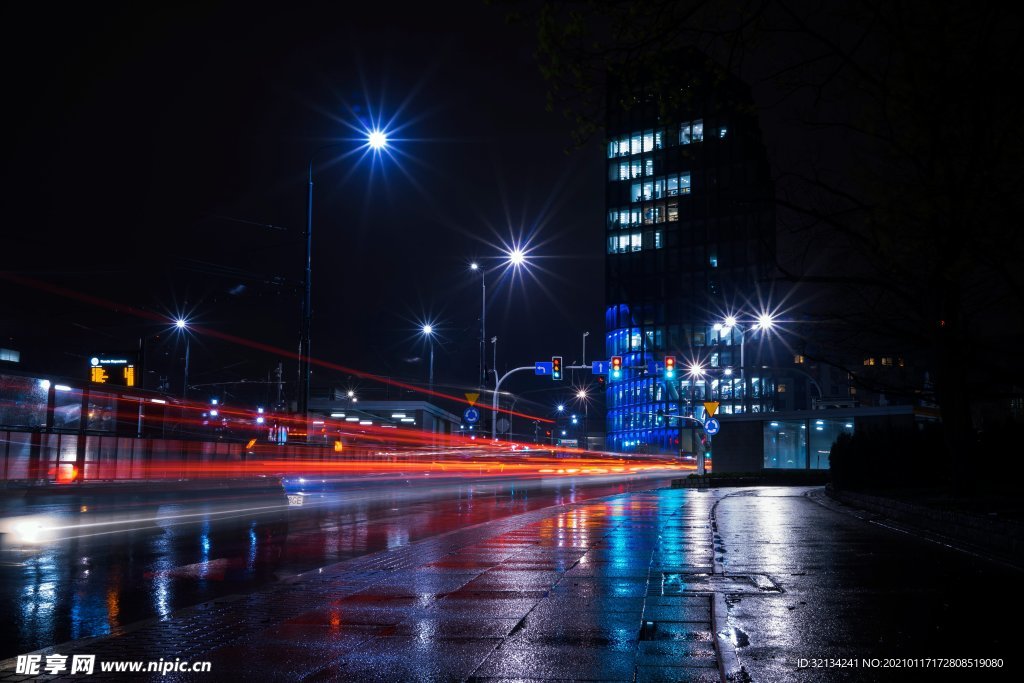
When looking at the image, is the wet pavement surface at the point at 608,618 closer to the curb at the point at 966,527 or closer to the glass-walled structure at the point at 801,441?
the curb at the point at 966,527

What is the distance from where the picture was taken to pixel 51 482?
23250 millimetres

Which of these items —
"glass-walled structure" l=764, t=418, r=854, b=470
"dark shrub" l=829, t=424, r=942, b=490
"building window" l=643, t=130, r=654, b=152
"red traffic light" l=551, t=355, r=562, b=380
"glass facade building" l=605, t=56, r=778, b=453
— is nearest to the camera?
"dark shrub" l=829, t=424, r=942, b=490

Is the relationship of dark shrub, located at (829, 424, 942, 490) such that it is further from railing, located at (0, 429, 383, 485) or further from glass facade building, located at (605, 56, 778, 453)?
glass facade building, located at (605, 56, 778, 453)

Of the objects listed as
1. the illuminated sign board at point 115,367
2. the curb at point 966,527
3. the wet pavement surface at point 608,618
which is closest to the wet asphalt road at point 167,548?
the wet pavement surface at point 608,618

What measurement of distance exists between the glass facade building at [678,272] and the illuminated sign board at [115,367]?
269 feet

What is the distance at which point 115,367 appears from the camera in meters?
35.2

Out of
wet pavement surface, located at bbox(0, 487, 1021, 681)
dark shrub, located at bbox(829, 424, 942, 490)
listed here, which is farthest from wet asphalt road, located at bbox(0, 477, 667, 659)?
dark shrub, located at bbox(829, 424, 942, 490)

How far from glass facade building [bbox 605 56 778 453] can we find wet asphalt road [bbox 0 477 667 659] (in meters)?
88.4

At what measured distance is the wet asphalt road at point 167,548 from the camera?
29.2ft

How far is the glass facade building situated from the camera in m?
114

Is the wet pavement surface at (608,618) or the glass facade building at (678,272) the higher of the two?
the glass facade building at (678,272)

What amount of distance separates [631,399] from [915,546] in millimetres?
113120

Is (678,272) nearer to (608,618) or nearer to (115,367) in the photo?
(115,367)

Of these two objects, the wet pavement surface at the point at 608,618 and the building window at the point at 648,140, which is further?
the building window at the point at 648,140
